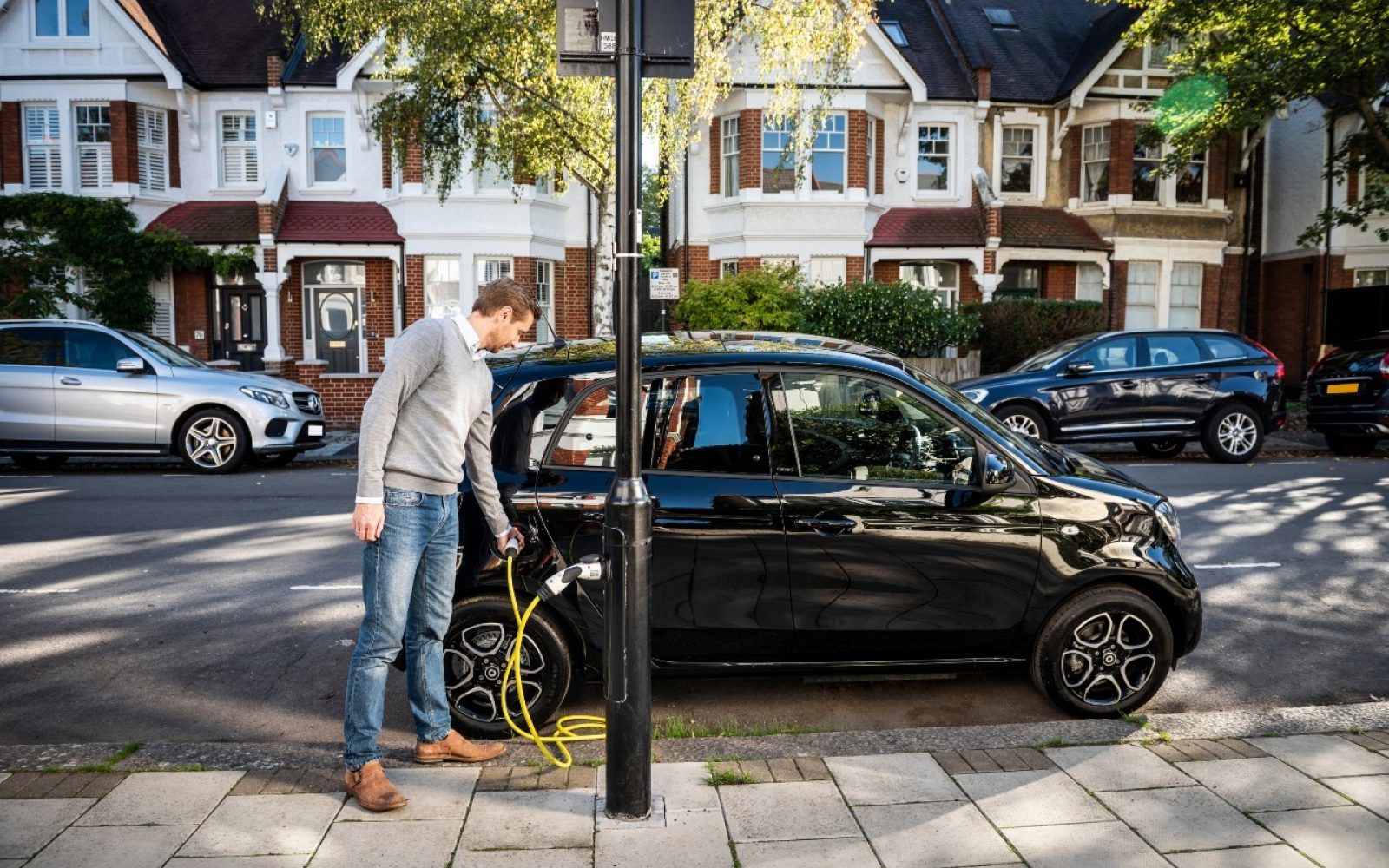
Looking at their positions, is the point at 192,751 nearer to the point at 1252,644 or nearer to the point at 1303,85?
the point at 1252,644

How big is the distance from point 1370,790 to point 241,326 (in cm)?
2494

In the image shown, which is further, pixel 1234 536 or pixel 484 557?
pixel 1234 536

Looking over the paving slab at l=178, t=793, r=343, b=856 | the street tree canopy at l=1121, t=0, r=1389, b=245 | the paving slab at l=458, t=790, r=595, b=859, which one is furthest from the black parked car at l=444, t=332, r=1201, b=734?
the street tree canopy at l=1121, t=0, r=1389, b=245

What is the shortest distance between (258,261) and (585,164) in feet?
32.0

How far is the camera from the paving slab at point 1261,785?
3859mm

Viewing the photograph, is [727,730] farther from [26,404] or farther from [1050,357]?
[26,404]

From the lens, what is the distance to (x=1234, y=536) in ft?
30.1

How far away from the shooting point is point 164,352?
14.1 m

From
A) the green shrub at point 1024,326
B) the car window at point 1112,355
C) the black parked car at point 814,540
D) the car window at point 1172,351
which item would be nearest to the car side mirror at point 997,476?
the black parked car at point 814,540

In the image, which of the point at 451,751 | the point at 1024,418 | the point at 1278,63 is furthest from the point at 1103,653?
the point at 1278,63

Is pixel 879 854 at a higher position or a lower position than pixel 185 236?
lower

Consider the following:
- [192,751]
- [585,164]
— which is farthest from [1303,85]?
[192,751]

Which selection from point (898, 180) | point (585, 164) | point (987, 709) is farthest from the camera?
point (898, 180)

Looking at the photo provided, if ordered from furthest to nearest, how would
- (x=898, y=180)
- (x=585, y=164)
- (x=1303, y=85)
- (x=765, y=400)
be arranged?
(x=898, y=180) → (x=1303, y=85) → (x=585, y=164) → (x=765, y=400)
